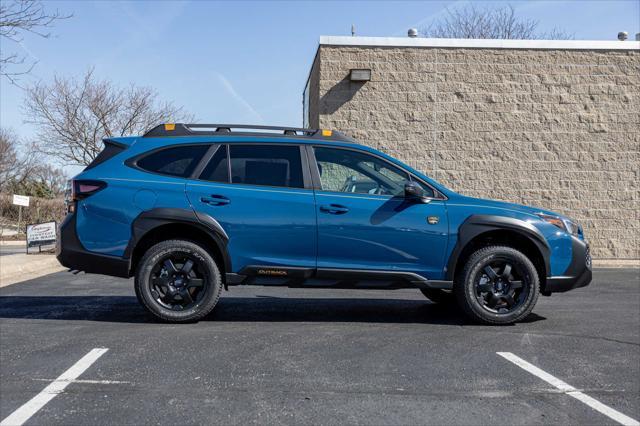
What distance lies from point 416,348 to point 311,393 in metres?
1.57

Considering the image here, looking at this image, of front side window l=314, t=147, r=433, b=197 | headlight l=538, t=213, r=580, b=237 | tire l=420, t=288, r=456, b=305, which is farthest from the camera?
tire l=420, t=288, r=456, b=305

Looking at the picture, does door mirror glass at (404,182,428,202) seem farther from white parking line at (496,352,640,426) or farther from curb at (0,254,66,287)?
curb at (0,254,66,287)

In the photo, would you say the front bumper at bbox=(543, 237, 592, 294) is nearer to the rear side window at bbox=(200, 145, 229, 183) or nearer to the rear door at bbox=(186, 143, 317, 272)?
the rear door at bbox=(186, 143, 317, 272)

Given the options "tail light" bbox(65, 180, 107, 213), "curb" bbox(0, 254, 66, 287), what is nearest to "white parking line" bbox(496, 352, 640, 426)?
"tail light" bbox(65, 180, 107, 213)

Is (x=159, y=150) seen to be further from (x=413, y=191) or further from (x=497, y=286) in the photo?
(x=497, y=286)

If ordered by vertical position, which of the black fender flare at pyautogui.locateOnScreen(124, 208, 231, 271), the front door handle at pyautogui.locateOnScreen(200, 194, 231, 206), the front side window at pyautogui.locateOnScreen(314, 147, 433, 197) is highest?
A: the front side window at pyautogui.locateOnScreen(314, 147, 433, 197)

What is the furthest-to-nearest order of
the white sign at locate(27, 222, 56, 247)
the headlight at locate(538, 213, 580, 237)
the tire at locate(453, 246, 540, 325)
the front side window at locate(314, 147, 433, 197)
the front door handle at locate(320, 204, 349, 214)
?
the white sign at locate(27, 222, 56, 247) → the headlight at locate(538, 213, 580, 237) → the front side window at locate(314, 147, 433, 197) → the tire at locate(453, 246, 540, 325) → the front door handle at locate(320, 204, 349, 214)

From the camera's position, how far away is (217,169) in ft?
21.1

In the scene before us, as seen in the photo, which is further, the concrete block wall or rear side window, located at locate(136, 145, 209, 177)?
the concrete block wall

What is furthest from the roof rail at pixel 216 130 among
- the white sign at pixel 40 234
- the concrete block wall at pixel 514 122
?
the white sign at pixel 40 234

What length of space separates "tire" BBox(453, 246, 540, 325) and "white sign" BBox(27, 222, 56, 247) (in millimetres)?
12539

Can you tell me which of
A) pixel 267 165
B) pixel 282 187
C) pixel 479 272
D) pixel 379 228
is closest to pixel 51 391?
pixel 282 187

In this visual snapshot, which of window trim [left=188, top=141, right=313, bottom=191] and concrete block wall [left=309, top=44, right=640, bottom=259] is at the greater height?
concrete block wall [left=309, top=44, right=640, bottom=259]

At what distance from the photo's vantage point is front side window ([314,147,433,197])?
21.3ft
